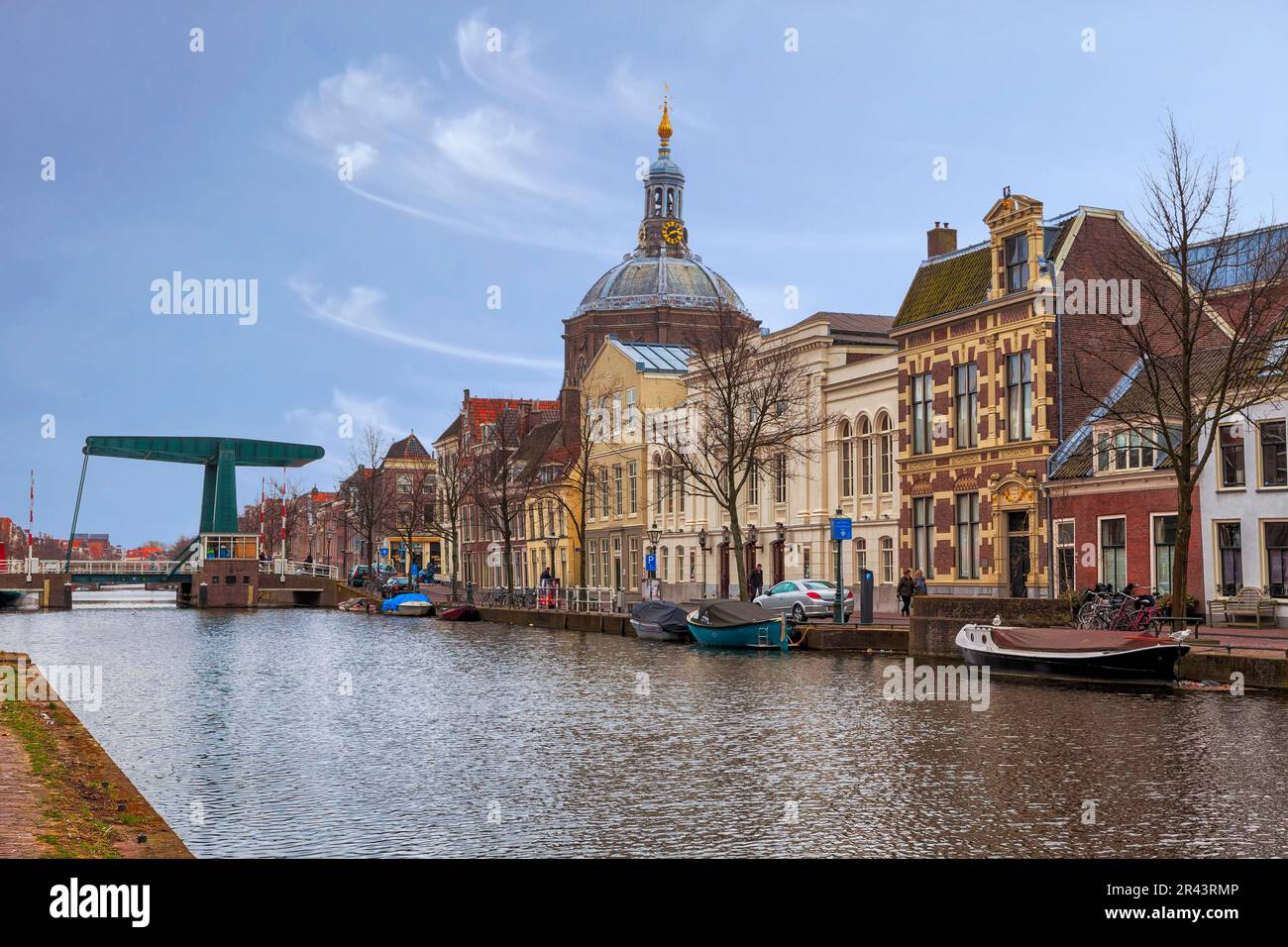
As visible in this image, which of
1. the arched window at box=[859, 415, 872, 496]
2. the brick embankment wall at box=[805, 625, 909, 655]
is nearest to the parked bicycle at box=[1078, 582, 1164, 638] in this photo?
the brick embankment wall at box=[805, 625, 909, 655]

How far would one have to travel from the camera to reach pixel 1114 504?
1722 inches

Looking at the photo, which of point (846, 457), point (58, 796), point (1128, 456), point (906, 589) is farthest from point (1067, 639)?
point (846, 457)

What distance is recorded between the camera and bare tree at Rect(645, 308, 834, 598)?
54594mm

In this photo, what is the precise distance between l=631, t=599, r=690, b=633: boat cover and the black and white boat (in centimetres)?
1583

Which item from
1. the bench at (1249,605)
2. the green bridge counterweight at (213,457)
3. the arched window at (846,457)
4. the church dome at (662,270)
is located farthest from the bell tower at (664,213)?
the bench at (1249,605)

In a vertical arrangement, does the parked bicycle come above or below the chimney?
below

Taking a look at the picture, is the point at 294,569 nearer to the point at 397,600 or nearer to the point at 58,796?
the point at 397,600

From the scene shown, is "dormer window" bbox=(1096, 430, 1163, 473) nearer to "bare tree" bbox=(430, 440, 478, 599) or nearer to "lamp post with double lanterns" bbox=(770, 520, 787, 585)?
"lamp post with double lanterns" bbox=(770, 520, 787, 585)

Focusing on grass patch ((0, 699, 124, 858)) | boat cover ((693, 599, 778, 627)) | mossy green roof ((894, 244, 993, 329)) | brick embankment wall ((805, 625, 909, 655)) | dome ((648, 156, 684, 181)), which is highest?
dome ((648, 156, 684, 181))

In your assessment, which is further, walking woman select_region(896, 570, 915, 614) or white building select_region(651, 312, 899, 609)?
white building select_region(651, 312, 899, 609)

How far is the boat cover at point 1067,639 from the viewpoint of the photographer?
30.1m

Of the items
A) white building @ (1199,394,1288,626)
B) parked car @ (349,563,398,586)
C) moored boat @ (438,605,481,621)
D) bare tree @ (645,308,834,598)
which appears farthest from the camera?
parked car @ (349,563,398,586)
